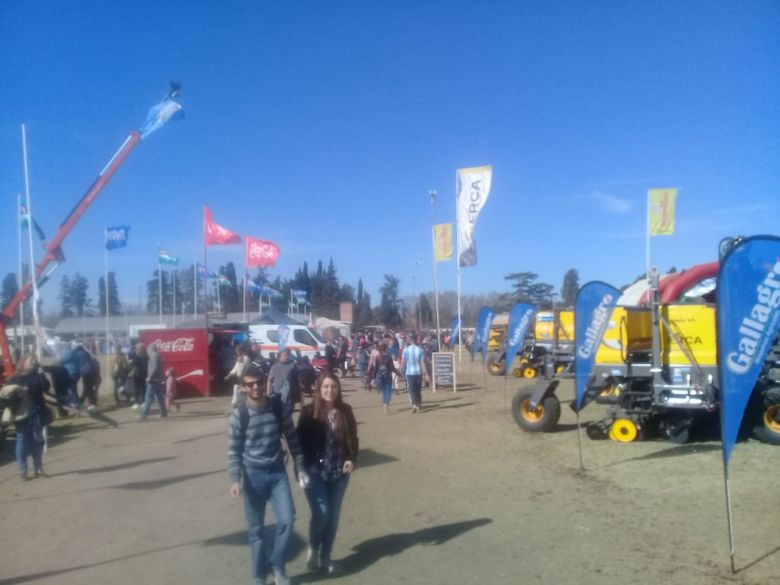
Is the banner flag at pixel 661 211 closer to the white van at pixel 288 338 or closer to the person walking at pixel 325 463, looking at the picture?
the white van at pixel 288 338

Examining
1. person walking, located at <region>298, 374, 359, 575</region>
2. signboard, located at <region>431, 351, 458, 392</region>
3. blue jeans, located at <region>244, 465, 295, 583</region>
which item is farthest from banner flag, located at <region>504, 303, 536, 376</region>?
blue jeans, located at <region>244, 465, 295, 583</region>

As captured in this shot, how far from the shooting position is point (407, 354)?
591 inches

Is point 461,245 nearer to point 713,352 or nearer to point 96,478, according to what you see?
point 713,352

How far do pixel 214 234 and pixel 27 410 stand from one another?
18.3 m

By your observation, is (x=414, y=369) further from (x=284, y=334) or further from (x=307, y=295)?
(x=307, y=295)

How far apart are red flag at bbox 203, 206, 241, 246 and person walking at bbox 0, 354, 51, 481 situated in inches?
686

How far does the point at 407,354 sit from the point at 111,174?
1037 cm

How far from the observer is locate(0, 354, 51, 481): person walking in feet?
28.4

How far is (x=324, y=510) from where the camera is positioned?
5219mm

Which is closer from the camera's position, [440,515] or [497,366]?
A: [440,515]

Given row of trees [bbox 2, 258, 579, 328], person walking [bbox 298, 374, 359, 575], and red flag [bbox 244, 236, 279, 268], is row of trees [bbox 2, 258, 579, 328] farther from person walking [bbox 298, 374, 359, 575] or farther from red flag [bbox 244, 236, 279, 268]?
person walking [bbox 298, 374, 359, 575]

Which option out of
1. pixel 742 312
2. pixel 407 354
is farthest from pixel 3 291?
pixel 742 312

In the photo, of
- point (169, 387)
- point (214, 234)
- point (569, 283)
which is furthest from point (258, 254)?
point (569, 283)

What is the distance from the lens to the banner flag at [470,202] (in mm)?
22656
